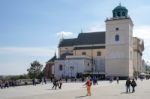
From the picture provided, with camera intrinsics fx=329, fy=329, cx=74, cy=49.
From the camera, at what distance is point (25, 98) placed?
22.8 meters

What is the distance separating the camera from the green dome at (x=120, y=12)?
7712cm

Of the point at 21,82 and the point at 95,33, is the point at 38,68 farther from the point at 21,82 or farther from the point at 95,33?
the point at 21,82

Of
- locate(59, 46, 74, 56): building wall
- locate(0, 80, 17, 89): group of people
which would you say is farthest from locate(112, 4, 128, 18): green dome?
locate(0, 80, 17, 89): group of people

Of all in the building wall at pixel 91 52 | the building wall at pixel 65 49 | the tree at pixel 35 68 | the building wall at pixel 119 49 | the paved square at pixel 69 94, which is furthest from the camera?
the tree at pixel 35 68

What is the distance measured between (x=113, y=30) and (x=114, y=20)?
2.40 meters

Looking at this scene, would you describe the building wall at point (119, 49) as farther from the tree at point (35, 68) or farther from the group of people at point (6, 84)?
the group of people at point (6, 84)

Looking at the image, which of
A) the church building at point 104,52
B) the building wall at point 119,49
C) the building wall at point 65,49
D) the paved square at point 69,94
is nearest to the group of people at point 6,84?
the paved square at point 69,94

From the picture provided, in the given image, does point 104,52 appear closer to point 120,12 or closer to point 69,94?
point 120,12

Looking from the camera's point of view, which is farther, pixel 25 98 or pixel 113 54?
pixel 113 54

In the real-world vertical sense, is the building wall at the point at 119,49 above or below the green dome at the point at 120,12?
below

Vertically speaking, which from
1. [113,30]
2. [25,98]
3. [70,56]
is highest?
[113,30]

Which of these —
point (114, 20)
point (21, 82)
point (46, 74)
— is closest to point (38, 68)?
point (46, 74)

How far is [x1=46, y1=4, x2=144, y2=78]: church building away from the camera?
3007 inches

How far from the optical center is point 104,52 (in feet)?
281
